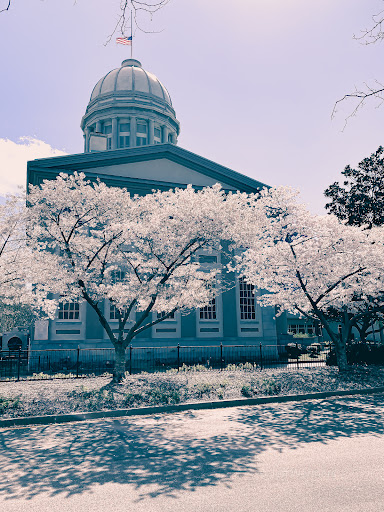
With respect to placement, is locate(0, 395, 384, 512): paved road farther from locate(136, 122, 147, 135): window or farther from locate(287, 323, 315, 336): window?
locate(136, 122, 147, 135): window

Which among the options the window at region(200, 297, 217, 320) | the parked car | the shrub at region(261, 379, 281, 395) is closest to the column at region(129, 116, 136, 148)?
the window at region(200, 297, 217, 320)

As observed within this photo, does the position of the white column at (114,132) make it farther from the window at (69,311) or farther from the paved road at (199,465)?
the paved road at (199,465)

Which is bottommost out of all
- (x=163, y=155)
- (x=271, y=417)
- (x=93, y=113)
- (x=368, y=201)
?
(x=271, y=417)

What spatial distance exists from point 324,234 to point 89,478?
14.4m

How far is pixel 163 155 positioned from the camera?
91.2 ft

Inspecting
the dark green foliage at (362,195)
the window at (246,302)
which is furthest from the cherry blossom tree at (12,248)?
the dark green foliage at (362,195)

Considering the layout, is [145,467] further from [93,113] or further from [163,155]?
[93,113]

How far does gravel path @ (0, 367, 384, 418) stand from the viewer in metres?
11.4

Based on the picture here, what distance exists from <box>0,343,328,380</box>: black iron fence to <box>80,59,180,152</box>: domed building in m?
28.1

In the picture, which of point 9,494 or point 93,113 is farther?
point 93,113

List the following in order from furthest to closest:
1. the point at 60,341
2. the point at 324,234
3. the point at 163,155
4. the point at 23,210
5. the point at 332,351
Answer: the point at 163,155
the point at 60,341
the point at 332,351
the point at 324,234
the point at 23,210

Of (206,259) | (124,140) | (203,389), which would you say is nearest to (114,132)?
(124,140)

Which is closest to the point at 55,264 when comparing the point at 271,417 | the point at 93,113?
the point at 271,417

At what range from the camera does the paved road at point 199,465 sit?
197 inches
